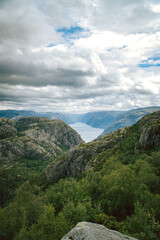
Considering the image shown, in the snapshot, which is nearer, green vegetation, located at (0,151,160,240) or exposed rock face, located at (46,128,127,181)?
green vegetation, located at (0,151,160,240)

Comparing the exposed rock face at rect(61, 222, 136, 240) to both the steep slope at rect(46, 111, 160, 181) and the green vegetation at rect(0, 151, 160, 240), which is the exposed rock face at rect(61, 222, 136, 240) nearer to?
the green vegetation at rect(0, 151, 160, 240)

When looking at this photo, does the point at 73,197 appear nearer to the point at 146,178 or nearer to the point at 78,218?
the point at 78,218

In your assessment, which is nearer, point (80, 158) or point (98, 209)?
point (98, 209)

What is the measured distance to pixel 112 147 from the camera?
108312mm

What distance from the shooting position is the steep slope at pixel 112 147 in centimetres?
7306

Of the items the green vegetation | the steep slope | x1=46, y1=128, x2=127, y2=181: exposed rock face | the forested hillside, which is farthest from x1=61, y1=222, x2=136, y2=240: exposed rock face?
x1=46, y1=128, x2=127, y2=181: exposed rock face

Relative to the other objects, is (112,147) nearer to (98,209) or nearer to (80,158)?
(80,158)

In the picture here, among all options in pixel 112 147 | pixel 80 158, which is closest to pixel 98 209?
pixel 112 147

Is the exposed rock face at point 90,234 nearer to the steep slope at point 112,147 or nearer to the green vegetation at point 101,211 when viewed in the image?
the green vegetation at point 101,211

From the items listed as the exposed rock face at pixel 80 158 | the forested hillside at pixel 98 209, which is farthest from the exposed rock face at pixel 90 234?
the exposed rock face at pixel 80 158

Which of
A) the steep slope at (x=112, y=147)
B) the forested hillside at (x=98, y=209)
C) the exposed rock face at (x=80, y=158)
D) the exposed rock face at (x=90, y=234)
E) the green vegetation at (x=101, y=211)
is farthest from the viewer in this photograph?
the exposed rock face at (x=80, y=158)

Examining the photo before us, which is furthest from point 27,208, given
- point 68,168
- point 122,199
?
point 68,168

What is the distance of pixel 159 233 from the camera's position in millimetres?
16812

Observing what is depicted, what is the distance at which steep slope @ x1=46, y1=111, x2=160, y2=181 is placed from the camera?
73.1m
